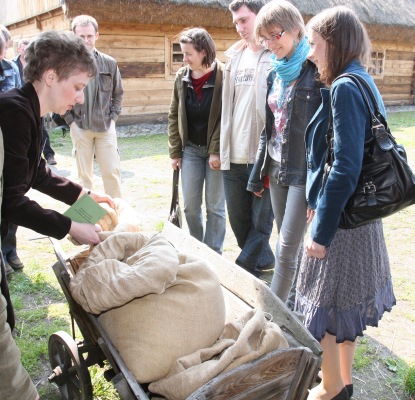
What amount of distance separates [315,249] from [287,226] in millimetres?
682

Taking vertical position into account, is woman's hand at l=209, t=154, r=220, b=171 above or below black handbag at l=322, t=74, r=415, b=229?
below

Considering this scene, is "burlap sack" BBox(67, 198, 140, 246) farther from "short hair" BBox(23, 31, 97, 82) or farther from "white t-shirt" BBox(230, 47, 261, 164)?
"white t-shirt" BBox(230, 47, 261, 164)

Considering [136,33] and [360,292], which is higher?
[136,33]

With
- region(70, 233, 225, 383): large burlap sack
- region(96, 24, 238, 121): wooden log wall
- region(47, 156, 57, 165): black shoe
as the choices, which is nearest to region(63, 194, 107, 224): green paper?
region(70, 233, 225, 383): large burlap sack

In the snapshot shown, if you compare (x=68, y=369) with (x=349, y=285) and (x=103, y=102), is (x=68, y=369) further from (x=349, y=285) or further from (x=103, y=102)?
(x=103, y=102)

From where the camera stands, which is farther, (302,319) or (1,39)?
(1,39)

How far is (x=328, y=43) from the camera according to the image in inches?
81.8

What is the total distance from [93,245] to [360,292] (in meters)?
1.39

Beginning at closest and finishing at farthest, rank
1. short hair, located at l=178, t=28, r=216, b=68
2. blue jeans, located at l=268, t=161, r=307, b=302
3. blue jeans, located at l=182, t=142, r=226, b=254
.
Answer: blue jeans, located at l=268, t=161, r=307, b=302, short hair, located at l=178, t=28, r=216, b=68, blue jeans, located at l=182, t=142, r=226, b=254

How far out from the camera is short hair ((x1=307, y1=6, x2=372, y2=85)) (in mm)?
2039

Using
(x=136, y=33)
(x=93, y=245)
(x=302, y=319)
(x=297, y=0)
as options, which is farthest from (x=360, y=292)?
(x=297, y=0)

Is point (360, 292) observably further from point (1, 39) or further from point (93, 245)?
point (1, 39)

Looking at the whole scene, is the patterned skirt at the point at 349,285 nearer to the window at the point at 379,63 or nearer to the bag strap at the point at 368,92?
the bag strap at the point at 368,92

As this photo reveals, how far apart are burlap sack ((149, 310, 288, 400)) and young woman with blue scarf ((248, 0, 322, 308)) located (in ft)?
3.31
